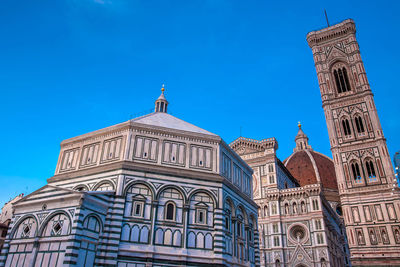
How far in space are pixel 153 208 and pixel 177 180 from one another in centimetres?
248

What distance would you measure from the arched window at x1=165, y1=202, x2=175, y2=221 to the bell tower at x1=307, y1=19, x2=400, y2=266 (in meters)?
27.1

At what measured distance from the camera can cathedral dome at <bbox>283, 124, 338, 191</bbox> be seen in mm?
75938

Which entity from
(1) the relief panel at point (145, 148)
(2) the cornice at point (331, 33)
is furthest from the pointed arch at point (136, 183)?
(2) the cornice at point (331, 33)

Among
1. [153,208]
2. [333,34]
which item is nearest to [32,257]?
[153,208]

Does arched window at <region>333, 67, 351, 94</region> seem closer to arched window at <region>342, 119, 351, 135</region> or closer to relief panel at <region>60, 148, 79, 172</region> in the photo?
arched window at <region>342, 119, 351, 135</region>

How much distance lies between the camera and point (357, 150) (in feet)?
140

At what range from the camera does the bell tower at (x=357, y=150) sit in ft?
121

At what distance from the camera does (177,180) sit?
2128 cm

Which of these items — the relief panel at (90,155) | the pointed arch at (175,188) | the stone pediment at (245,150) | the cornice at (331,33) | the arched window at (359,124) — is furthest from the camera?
the cornice at (331,33)

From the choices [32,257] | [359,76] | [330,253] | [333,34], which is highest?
[333,34]

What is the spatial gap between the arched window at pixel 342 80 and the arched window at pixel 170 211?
1478 inches

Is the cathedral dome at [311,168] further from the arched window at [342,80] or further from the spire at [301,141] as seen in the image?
the arched window at [342,80]

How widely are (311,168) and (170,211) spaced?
217 ft

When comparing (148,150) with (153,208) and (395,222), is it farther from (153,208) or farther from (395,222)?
(395,222)
